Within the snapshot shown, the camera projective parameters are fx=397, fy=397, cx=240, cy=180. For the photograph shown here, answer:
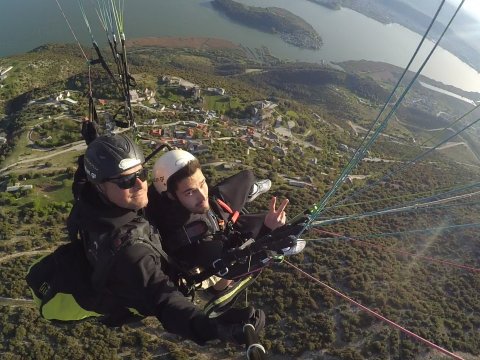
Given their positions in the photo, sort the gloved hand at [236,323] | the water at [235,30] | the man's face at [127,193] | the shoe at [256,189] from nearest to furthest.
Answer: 1. the gloved hand at [236,323]
2. the man's face at [127,193]
3. the shoe at [256,189]
4. the water at [235,30]

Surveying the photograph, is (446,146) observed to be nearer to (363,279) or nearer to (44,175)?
(363,279)

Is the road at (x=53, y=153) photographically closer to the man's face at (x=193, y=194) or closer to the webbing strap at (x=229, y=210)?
the webbing strap at (x=229, y=210)

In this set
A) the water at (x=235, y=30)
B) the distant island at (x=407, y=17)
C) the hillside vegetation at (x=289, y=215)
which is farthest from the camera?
the distant island at (x=407, y=17)

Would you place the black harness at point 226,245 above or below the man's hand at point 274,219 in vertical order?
below

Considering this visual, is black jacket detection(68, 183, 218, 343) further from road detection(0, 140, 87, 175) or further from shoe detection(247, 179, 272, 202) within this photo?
road detection(0, 140, 87, 175)

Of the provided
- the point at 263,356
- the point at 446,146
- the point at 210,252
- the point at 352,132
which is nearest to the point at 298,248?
the point at 210,252

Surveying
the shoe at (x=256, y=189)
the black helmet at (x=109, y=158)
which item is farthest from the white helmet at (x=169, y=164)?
the shoe at (x=256, y=189)

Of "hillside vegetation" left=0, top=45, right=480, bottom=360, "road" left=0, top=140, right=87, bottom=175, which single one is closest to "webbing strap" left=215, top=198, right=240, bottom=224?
"hillside vegetation" left=0, top=45, right=480, bottom=360
